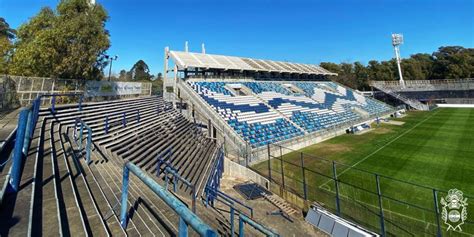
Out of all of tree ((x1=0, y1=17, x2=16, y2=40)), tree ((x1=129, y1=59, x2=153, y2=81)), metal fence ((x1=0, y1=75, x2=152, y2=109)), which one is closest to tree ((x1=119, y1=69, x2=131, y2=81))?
tree ((x1=129, y1=59, x2=153, y2=81))

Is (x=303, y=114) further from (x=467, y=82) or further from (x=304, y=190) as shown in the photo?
(x=467, y=82)

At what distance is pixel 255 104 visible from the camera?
25875 millimetres

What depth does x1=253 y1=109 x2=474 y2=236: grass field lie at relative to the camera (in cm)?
966

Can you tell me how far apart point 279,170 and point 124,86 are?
62.9ft

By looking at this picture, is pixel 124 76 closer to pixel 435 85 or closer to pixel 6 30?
pixel 6 30

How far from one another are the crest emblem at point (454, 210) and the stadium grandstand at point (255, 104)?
9.61 meters

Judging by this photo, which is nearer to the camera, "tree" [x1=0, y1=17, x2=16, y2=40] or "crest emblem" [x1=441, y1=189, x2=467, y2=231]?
"crest emblem" [x1=441, y1=189, x2=467, y2=231]

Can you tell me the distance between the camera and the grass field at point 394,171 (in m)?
9.66

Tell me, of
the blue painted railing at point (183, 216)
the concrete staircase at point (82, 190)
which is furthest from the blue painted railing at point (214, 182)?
the blue painted railing at point (183, 216)

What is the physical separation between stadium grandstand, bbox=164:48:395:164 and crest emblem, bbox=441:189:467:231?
9611 mm

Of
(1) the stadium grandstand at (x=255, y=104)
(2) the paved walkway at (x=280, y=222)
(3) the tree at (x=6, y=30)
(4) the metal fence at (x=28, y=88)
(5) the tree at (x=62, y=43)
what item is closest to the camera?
(2) the paved walkway at (x=280, y=222)

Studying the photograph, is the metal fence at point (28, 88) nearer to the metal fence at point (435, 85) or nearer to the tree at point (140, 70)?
the metal fence at point (435, 85)

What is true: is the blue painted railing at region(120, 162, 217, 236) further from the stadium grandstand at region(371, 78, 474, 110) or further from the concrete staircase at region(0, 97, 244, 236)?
the stadium grandstand at region(371, 78, 474, 110)

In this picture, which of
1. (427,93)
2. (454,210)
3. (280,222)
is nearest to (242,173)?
(280,222)
